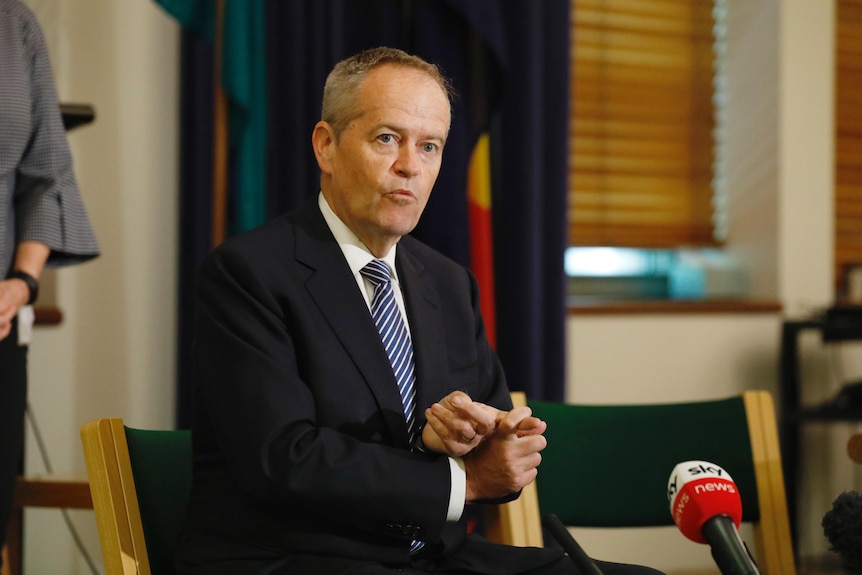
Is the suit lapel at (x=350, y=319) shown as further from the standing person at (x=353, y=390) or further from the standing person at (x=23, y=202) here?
the standing person at (x=23, y=202)

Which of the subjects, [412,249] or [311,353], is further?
[412,249]

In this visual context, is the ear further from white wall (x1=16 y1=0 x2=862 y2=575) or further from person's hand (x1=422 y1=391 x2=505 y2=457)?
white wall (x1=16 y1=0 x2=862 y2=575)

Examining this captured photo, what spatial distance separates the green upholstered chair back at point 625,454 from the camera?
1.87 metres

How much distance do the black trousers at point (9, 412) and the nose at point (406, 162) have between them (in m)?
0.85

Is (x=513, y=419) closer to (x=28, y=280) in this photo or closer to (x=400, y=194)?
(x=400, y=194)

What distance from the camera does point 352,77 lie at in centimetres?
149

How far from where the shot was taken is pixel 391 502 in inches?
51.1

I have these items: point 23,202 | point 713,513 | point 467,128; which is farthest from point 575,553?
point 467,128

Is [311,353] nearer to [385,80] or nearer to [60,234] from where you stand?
[385,80]

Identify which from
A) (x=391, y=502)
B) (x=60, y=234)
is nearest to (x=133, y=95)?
(x=60, y=234)

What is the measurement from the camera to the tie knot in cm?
152

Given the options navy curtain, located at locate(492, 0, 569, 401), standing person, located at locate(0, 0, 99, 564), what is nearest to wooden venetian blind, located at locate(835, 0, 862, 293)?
navy curtain, located at locate(492, 0, 569, 401)

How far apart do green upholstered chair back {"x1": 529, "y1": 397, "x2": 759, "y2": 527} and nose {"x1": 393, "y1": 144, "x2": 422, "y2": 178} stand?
616 mm

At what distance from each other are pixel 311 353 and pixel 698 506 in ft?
1.86
